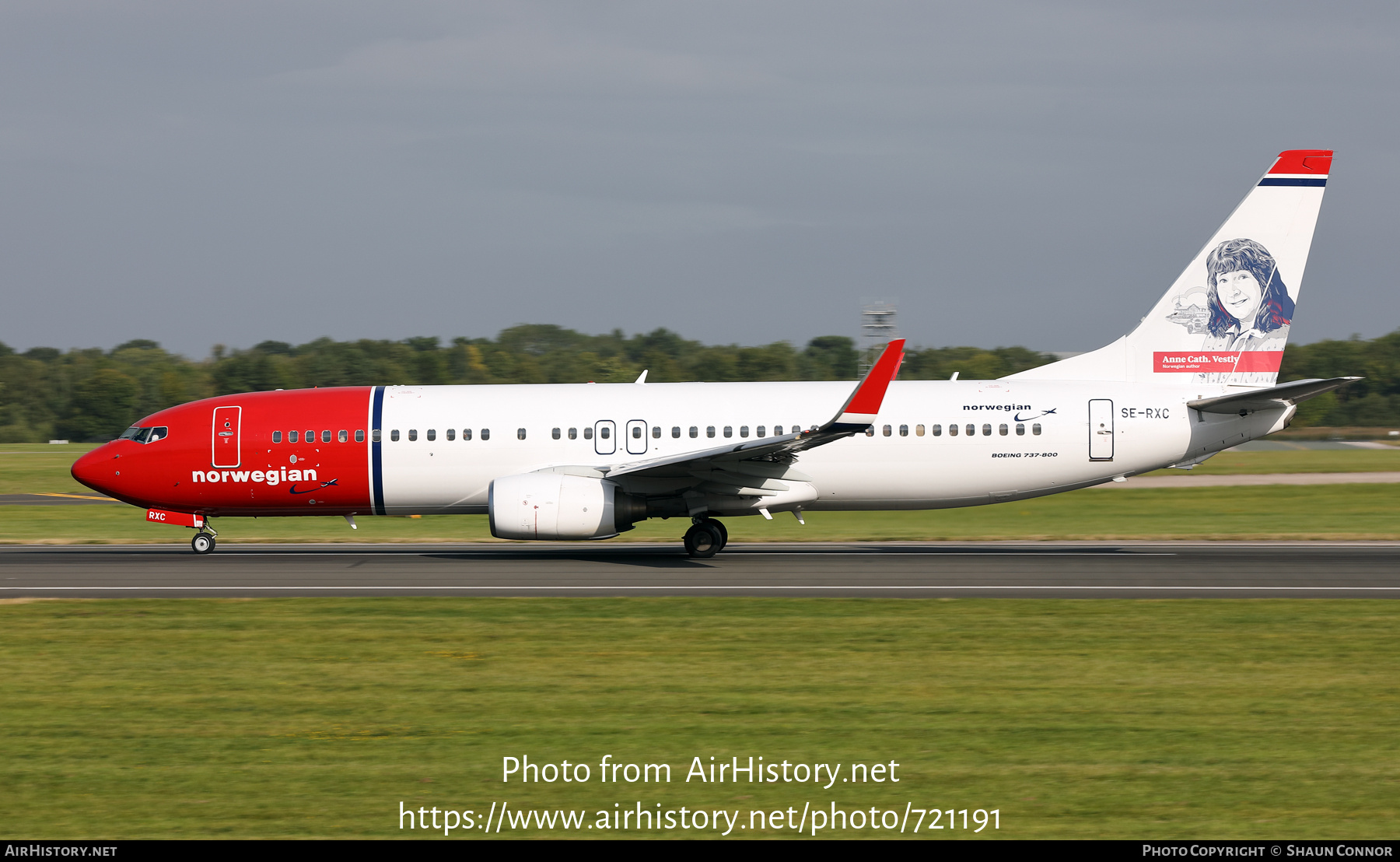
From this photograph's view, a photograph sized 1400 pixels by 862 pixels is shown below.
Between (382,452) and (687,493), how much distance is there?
239 inches

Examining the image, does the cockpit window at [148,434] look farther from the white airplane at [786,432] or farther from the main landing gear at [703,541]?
the main landing gear at [703,541]

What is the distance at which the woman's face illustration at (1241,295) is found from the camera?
23344mm

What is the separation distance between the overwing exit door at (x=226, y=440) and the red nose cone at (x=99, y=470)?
6.76 ft

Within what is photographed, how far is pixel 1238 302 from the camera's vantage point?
76.7 feet

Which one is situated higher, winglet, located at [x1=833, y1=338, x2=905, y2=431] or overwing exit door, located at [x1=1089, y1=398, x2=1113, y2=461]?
winglet, located at [x1=833, y1=338, x2=905, y2=431]

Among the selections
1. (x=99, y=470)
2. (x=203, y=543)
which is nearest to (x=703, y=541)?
(x=203, y=543)

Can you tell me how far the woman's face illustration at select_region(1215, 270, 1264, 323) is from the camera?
23344mm

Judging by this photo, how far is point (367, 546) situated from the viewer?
25375 millimetres

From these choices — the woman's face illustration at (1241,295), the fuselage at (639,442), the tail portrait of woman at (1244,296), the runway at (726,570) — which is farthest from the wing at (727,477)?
the woman's face illustration at (1241,295)

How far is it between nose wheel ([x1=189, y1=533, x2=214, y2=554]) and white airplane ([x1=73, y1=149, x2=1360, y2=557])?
0.04 metres

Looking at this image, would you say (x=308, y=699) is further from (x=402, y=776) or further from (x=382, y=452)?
(x=382, y=452)

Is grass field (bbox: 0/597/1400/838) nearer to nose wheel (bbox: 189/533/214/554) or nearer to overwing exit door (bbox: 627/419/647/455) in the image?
overwing exit door (bbox: 627/419/647/455)

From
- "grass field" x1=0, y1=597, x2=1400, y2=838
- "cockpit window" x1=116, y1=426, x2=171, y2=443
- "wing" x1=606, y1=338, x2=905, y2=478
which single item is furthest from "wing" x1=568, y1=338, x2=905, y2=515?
"cockpit window" x1=116, y1=426, x2=171, y2=443

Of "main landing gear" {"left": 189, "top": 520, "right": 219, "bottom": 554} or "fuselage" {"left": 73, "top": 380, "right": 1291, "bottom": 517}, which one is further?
"main landing gear" {"left": 189, "top": 520, "right": 219, "bottom": 554}
